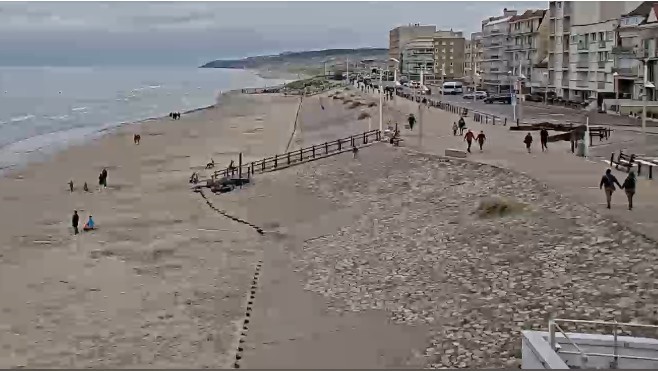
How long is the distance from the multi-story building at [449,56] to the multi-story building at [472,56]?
7.77ft

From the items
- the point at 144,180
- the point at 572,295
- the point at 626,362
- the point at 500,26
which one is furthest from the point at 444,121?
the point at 500,26

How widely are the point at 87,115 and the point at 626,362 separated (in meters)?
81.8

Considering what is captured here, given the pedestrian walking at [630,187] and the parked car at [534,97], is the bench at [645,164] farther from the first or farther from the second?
the parked car at [534,97]

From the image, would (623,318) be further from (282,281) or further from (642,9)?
(642,9)

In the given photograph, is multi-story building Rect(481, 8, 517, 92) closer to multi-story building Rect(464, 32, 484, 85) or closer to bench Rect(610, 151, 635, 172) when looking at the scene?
multi-story building Rect(464, 32, 484, 85)

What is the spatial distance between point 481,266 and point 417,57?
498 ft

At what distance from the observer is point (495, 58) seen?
341 feet

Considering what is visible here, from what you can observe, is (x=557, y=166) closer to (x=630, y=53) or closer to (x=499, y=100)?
(x=630, y=53)

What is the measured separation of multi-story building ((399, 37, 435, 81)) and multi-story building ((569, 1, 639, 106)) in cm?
8059

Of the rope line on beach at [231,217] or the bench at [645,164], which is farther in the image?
the rope line on beach at [231,217]

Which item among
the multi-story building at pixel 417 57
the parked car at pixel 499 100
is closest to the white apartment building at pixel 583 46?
the parked car at pixel 499 100

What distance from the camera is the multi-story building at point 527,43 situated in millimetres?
85750

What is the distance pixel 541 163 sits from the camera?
26.0 m

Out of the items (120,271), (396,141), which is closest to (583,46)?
(396,141)
